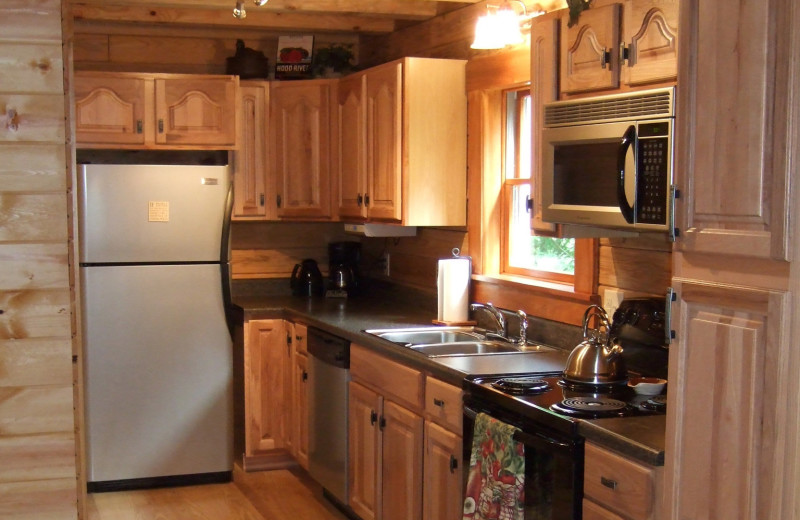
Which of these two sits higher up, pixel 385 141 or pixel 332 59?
pixel 332 59

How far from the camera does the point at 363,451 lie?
13.5ft

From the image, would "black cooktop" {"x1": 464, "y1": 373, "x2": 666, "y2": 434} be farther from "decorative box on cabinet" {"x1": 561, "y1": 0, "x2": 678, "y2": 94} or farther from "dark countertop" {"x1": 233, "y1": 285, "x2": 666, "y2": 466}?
"decorative box on cabinet" {"x1": 561, "y1": 0, "x2": 678, "y2": 94}

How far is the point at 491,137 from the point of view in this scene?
14.1 feet

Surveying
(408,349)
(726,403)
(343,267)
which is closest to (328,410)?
(408,349)

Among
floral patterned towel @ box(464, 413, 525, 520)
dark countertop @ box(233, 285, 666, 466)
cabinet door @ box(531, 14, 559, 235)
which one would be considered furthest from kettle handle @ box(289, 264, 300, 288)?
floral patterned towel @ box(464, 413, 525, 520)

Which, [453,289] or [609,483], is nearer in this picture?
[609,483]

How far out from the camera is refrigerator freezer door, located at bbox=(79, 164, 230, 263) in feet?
15.7

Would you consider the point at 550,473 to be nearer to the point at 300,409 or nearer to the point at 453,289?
the point at 453,289

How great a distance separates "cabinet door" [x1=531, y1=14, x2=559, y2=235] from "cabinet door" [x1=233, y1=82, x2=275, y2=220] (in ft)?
7.61

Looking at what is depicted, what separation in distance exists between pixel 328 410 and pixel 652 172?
230cm

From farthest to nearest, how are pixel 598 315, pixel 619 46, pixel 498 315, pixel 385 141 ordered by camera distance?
pixel 385 141
pixel 498 315
pixel 598 315
pixel 619 46

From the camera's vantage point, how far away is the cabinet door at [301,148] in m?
5.34

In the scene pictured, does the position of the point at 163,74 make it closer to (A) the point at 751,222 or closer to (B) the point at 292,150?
(B) the point at 292,150

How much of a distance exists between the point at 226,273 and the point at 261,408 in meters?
0.76
